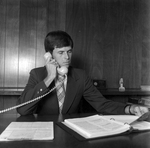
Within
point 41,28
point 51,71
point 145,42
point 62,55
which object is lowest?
point 51,71

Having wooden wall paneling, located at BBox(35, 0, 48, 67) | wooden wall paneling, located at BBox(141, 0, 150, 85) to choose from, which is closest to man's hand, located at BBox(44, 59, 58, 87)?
wooden wall paneling, located at BBox(35, 0, 48, 67)

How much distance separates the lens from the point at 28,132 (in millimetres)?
880

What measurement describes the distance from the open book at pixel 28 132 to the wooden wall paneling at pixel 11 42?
5.14 feet

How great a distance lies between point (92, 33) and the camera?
2633 mm

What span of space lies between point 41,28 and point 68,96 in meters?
1.31

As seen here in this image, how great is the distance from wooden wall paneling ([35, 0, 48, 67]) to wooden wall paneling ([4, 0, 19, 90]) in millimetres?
267

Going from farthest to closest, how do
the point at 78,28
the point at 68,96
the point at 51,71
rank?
the point at 78,28, the point at 68,96, the point at 51,71

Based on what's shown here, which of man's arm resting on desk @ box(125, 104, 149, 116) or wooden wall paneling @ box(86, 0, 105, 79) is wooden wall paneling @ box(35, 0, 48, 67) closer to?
wooden wall paneling @ box(86, 0, 105, 79)

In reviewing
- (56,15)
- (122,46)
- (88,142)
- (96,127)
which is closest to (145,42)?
(122,46)

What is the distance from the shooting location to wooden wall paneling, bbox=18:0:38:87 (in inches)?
98.5

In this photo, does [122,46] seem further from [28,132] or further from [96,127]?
[28,132]

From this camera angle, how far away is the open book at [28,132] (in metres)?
0.81

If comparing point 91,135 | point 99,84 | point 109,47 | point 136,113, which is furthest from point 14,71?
point 91,135

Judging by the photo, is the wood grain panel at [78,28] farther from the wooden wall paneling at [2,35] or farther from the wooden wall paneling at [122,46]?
the wooden wall paneling at [2,35]
